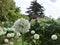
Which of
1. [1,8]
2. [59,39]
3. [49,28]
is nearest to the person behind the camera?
[59,39]

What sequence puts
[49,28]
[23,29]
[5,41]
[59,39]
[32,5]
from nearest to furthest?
[23,29] < [59,39] < [49,28] < [5,41] < [32,5]

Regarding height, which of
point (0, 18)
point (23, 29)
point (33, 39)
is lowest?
point (0, 18)

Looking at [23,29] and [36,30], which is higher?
[23,29]

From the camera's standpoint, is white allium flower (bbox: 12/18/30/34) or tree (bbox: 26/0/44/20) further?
tree (bbox: 26/0/44/20)

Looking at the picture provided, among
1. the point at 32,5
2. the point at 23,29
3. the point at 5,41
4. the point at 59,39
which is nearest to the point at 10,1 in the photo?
the point at 32,5

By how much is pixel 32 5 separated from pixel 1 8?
24.9ft

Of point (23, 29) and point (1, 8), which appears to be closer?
point (23, 29)

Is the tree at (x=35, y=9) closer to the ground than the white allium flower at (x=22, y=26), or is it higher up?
closer to the ground

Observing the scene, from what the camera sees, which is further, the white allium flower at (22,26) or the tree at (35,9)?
the tree at (35,9)

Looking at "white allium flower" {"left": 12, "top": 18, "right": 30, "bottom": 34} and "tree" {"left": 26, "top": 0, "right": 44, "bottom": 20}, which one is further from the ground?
"white allium flower" {"left": 12, "top": 18, "right": 30, "bottom": 34}

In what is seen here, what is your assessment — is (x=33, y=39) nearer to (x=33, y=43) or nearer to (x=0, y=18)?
(x=33, y=43)

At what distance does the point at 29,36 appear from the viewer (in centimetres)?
671

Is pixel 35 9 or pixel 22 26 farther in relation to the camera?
pixel 35 9

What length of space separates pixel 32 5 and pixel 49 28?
23.6 meters
